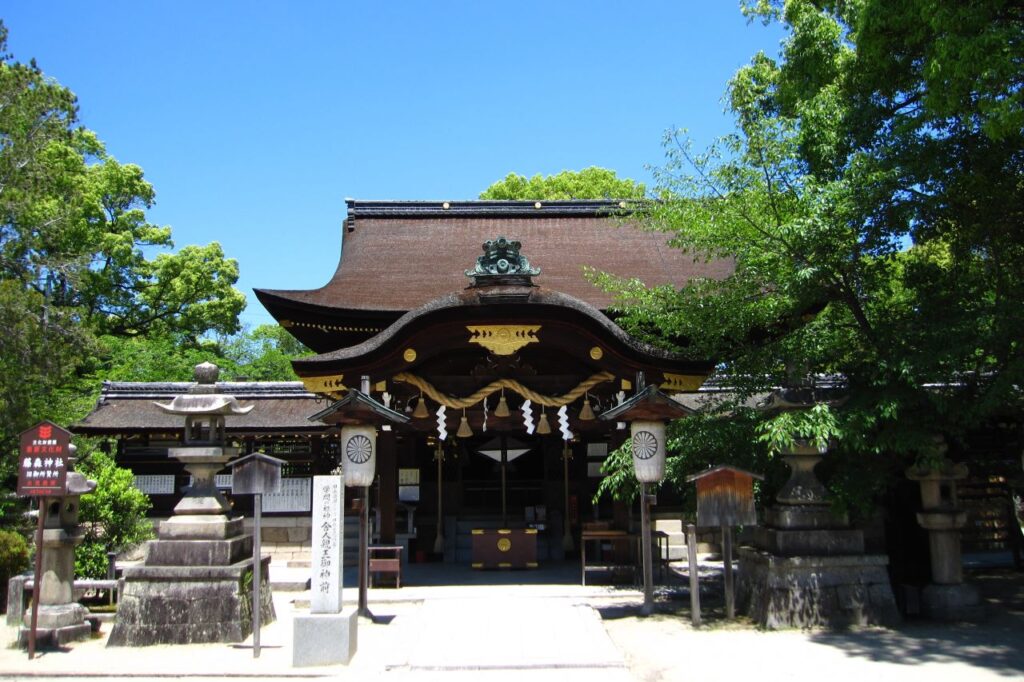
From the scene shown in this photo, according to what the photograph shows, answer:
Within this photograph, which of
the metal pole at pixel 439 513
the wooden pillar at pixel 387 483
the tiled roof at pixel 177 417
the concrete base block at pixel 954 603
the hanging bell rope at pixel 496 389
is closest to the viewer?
the concrete base block at pixel 954 603

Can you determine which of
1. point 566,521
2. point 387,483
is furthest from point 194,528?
point 566,521

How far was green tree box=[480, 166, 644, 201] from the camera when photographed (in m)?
30.4

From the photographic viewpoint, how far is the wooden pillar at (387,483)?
450 inches

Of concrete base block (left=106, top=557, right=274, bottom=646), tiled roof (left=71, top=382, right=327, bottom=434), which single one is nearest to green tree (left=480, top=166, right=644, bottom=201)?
tiled roof (left=71, top=382, right=327, bottom=434)

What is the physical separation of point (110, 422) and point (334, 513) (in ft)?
31.9

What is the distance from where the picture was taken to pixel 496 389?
11328mm

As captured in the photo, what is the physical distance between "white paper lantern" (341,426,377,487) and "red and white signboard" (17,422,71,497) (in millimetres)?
2822

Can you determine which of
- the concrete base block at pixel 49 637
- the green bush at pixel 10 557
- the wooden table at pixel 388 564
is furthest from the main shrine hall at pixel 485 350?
the green bush at pixel 10 557

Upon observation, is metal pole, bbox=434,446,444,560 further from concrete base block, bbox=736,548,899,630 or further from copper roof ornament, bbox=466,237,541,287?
concrete base block, bbox=736,548,899,630

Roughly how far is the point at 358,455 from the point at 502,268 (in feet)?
11.3

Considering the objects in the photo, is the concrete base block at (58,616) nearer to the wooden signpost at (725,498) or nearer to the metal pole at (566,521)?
the wooden signpost at (725,498)

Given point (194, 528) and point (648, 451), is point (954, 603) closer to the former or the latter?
point (648, 451)

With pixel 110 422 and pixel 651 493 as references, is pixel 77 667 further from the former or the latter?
pixel 110 422

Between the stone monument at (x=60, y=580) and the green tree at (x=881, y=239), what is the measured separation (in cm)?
724
